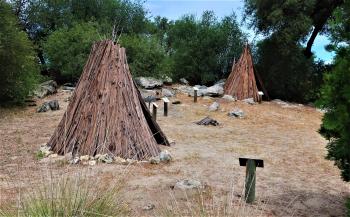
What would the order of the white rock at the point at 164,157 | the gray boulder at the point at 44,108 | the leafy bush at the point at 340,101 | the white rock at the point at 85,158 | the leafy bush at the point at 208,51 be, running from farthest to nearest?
the leafy bush at the point at 208,51 → the gray boulder at the point at 44,108 → the white rock at the point at 164,157 → the white rock at the point at 85,158 → the leafy bush at the point at 340,101

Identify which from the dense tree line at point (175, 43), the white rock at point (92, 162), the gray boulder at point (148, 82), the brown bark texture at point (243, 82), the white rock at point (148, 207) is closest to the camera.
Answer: the white rock at point (148, 207)

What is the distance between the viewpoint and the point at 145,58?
18.7 m

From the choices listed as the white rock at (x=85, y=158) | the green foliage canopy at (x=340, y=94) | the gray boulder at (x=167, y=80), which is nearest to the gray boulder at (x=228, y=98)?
the gray boulder at (x=167, y=80)

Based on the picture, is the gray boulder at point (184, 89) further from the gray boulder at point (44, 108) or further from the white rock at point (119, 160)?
the white rock at point (119, 160)

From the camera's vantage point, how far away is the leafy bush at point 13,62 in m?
13.0

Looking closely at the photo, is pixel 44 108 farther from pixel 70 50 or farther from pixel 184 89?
pixel 184 89

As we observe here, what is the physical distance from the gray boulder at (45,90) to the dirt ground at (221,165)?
199cm

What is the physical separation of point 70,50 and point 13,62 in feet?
14.8

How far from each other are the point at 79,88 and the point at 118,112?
0.88m

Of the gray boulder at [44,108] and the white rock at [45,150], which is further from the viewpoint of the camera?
the gray boulder at [44,108]

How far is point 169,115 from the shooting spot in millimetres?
12781

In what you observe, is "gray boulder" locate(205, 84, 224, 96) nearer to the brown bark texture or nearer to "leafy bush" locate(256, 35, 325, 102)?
the brown bark texture

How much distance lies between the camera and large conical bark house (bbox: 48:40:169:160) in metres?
7.25

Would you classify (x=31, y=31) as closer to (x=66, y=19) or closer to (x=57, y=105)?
Result: (x=66, y=19)
